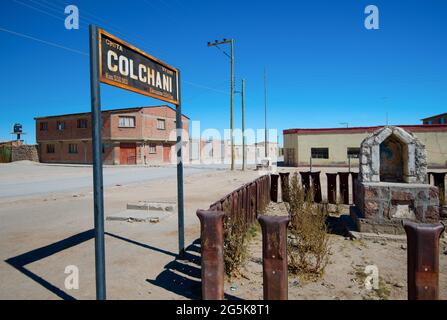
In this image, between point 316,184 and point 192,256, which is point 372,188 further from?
point 192,256

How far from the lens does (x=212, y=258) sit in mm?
2480

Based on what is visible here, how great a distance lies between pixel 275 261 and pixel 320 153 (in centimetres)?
2425

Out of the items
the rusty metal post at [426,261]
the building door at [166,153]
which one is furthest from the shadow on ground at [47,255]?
the building door at [166,153]

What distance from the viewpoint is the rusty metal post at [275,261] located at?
2.26m

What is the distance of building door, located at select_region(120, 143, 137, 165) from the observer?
99.4 feet

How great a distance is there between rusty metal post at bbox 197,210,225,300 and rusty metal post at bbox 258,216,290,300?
42 cm

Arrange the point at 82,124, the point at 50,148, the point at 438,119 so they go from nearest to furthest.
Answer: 1. the point at 82,124
2. the point at 50,148
3. the point at 438,119

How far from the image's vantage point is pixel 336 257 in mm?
3977

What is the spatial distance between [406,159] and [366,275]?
2896mm

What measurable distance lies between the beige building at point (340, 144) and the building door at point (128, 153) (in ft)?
55.8

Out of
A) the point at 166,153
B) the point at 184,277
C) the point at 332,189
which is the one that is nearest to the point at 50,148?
the point at 166,153

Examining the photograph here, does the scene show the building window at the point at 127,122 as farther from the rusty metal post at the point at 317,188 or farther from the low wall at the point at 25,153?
the rusty metal post at the point at 317,188

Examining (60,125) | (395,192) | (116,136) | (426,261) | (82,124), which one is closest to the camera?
(426,261)

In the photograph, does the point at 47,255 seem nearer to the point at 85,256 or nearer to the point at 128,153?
the point at 85,256
